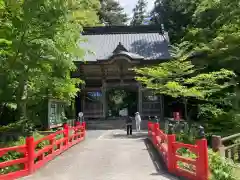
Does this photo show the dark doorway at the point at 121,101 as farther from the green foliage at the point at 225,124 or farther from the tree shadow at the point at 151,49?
the green foliage at the point at 225,124

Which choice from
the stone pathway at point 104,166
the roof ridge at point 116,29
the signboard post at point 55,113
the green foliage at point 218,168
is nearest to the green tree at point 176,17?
the roof ridge at point 116,29

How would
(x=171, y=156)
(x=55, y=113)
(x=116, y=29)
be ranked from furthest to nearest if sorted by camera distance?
(x=116, y=29), (x=55, y=113), (x=171, y=156)

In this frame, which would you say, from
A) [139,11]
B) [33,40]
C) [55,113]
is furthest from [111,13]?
[33,40]

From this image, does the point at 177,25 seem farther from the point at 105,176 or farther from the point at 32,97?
the point at 105,176

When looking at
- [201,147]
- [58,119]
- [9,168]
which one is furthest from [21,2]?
[58,119]

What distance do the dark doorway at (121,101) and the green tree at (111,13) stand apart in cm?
1682

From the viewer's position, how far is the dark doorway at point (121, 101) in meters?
32.7

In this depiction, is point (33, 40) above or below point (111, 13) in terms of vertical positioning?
below

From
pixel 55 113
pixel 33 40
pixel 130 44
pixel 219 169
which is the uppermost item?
pixel 130 44

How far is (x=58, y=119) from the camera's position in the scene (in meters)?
18.0

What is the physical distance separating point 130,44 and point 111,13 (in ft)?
66.0

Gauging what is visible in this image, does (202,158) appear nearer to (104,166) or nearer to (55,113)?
(104,166)

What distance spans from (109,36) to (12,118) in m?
18.1

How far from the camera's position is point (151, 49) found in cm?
2817
